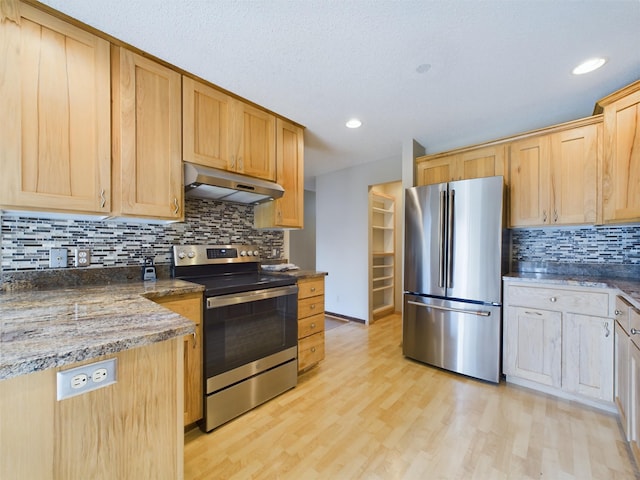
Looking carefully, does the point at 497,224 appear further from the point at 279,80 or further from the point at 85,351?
the point at 85,351

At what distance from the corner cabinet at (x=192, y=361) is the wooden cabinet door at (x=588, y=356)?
262 cm

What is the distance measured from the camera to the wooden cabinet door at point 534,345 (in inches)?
80.6

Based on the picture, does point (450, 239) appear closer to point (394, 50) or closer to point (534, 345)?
point (534, 345)

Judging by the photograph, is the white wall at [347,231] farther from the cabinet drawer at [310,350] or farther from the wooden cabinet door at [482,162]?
the cabinet drawer at [310,350]

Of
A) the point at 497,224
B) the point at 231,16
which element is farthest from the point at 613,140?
the point at 231,16

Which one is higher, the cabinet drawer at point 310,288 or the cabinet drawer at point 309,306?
the cabinet drawer at point 310,288

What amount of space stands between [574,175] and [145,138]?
3235 mm

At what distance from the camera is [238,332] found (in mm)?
1830

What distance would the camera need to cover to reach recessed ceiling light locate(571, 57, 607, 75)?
5.55 feet

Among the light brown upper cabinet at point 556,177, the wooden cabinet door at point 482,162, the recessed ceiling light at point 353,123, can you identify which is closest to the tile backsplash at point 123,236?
the recessed ceiling light at point 353,123

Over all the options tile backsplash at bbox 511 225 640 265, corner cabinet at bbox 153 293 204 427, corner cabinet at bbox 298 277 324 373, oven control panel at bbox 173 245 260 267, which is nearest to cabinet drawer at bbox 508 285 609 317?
tile backsplash at bbox 511 225 640 265

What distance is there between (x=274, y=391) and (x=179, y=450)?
1.20 metres

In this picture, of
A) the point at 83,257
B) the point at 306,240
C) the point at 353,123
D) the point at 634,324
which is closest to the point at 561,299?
the point at 634,324

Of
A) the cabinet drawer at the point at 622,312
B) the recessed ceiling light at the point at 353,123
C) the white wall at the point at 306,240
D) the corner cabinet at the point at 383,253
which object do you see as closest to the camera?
the cabinet drawer at the point at 622,312
